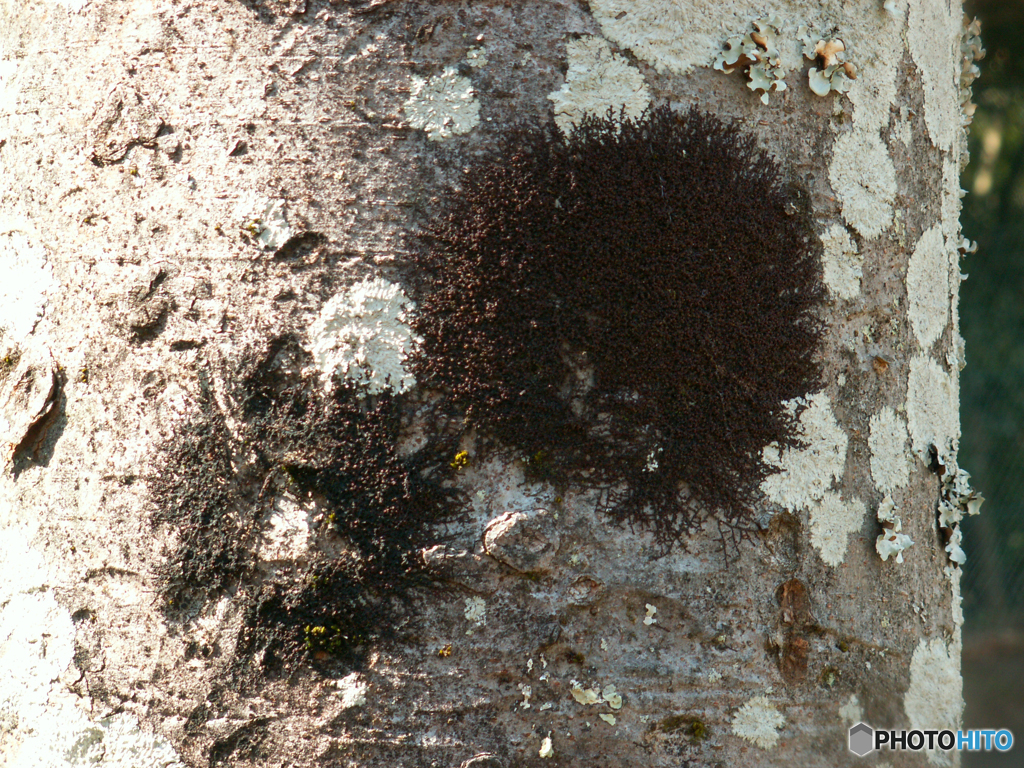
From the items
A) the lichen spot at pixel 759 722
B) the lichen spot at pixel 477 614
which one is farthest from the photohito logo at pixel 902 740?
the lichen spot at pixel 477 614

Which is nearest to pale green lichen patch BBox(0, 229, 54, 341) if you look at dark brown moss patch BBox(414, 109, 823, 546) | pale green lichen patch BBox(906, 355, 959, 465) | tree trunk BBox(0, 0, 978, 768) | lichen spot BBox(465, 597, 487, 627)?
tree trunk BBox(0, 0, 978, 768)

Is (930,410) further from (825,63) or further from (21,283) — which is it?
(21,283)

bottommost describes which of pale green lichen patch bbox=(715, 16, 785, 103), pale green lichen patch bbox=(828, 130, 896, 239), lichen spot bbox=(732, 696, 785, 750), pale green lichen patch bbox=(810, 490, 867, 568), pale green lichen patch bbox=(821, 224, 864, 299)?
lichen spot bbox=(732, 696, 785, 750)

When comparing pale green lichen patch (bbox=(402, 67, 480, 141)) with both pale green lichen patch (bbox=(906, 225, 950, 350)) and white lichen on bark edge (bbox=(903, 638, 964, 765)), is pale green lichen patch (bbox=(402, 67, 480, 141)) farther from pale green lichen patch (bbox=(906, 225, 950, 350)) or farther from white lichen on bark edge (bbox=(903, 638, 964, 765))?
white lichen on bark edge (bbox=(903, 638, 964, 765))

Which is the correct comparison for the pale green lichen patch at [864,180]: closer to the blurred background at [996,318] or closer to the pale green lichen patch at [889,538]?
the pale green lichen patch at [889,538]

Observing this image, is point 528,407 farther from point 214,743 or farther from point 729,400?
point 214,743

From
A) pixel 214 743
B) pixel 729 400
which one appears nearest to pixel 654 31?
pixel 729 400
